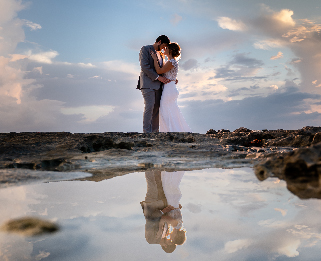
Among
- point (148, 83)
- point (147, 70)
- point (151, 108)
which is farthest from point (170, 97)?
point (147, 70)

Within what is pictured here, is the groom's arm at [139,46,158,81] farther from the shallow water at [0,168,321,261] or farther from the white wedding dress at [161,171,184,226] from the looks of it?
the shallow water at [0,168,321,261]

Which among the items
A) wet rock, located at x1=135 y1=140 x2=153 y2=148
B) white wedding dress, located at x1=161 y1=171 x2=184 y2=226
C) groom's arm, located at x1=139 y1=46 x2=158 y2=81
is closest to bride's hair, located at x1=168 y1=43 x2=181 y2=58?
groom's arm, located at x1=139 y1=46 x2=158 y2=81

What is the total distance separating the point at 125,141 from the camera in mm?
4777

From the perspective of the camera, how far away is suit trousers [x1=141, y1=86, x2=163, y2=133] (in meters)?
7.07

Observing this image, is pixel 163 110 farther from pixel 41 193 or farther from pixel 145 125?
pixel 41 193

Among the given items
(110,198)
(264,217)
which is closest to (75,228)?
(110,198)

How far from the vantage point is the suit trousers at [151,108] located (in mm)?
7070

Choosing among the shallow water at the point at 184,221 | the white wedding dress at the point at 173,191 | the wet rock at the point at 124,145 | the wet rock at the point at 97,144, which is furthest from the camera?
the wet rock at the point at 124,145

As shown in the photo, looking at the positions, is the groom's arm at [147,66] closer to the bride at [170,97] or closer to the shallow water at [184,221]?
the bride at [170,97]

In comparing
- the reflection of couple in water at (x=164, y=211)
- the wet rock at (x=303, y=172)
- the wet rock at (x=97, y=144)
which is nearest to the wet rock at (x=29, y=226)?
the reflection of couple in water at (x=164, y=211)

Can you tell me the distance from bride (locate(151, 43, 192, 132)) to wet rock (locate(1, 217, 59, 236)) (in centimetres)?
576

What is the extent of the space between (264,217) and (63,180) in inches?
68.4

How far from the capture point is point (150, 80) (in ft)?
23.2

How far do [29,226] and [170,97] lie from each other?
5.90 meters
